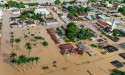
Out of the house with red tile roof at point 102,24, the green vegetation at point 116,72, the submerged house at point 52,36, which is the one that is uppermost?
the house with red tile roof at point 102,24

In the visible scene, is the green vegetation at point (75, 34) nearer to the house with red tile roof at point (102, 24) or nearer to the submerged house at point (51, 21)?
the house with red tile roof at point (102, 24)

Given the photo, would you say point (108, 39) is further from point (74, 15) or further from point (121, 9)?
point (121, 9)

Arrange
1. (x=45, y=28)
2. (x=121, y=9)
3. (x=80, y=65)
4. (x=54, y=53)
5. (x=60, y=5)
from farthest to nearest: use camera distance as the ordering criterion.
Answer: (x=60, y=5)
(x=121, y=9)
(x=45, y=28)
(x=54, y=53)
(x=80, y=65)

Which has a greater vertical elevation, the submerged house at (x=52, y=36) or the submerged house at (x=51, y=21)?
the submerged house at (x=51, y=21)

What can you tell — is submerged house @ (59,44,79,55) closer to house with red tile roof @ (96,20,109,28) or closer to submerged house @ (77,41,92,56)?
submerged house @ (77,41,92,56)

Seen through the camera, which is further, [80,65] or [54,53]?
[54,53]

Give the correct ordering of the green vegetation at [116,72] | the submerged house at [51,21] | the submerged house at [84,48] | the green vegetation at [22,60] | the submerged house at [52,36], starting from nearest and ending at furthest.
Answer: the green vegetation at [22,60]
the green vegetation at [116,72]
the submerged house at [84,48]
the submerged house at [52,36]
the submerged house at [51,21]

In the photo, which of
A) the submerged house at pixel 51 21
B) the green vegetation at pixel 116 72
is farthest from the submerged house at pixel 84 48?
the submerged house at pixel 51 21

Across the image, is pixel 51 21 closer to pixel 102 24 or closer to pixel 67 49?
pixel 102 24

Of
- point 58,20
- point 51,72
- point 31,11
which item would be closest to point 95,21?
point 58,20

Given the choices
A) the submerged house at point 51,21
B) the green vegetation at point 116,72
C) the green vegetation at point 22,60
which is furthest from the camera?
the submerged house at point 51,21

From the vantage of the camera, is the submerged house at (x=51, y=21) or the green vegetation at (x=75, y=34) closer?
the green vegetation at (x=75, y=34)
